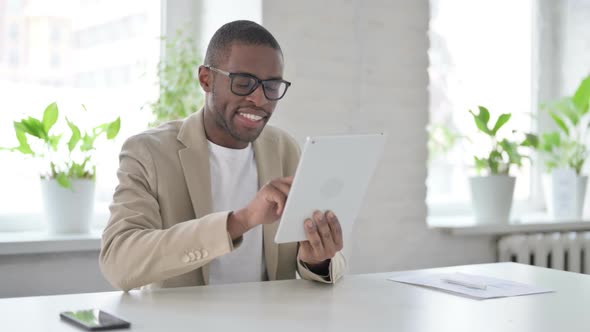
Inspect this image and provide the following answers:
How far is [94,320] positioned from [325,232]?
57 centimetres

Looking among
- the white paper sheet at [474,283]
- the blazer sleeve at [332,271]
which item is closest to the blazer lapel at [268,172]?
the blazer sleeve at [332,271]

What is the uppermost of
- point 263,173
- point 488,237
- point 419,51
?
point 419,51

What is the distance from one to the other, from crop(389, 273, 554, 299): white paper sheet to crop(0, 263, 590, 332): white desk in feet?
0.12

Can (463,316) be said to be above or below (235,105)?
below

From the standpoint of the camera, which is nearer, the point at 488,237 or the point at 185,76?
the point at 185,76

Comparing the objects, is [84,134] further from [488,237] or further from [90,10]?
[488,237]

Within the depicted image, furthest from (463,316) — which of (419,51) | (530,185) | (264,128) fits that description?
(530,185)

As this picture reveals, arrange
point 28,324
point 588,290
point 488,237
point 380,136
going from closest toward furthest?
1. point 28,324
2. point 380,136
3. point 588,290
4. point 488,237

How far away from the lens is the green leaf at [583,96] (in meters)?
3.91

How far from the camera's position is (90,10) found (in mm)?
3244

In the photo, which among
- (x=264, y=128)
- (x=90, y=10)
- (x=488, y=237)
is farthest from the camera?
(x=488, y=237)

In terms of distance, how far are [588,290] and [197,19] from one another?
81.1 inches

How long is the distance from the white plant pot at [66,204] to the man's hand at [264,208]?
1211 mm

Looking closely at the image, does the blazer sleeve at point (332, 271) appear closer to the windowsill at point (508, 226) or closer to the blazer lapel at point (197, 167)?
the blazer lapel at point (197, 167)
